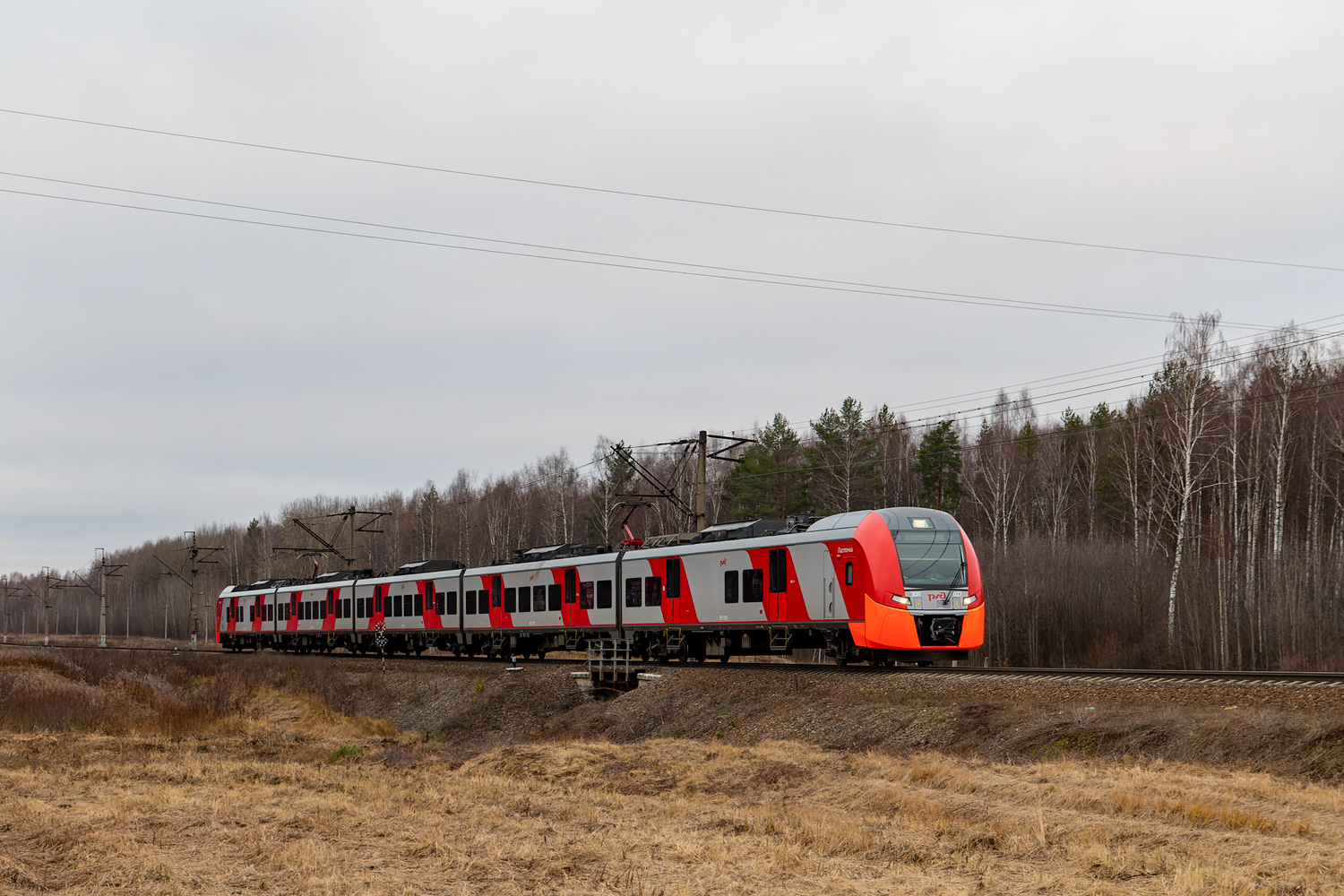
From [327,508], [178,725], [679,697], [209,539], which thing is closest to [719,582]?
[679,697]

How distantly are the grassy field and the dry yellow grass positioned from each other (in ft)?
0.13

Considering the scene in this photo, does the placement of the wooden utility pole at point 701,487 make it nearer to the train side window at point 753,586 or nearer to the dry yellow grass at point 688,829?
the train side window at point 753,586

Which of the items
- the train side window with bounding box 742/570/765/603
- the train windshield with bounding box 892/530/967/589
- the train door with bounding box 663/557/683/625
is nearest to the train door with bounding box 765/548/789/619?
the train side window with bounding box 742/570/765/603

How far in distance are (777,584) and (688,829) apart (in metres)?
12.1

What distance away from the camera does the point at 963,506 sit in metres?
70.3

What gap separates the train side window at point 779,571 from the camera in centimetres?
2531

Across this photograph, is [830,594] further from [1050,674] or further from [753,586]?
[1050,674]

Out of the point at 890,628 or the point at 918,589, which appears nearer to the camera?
the point at 890,628

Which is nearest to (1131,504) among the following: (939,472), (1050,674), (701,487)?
(939,472)

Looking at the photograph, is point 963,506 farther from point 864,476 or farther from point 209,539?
point 209,539

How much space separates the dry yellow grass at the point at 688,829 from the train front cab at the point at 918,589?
4.58 metres

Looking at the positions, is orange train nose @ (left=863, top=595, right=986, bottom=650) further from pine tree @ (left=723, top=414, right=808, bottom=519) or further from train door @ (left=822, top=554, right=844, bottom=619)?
pine tree @ (left=723, top=414, right=808, bottom=519)

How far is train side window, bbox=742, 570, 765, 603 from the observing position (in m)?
26.0

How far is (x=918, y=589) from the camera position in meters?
23.3
